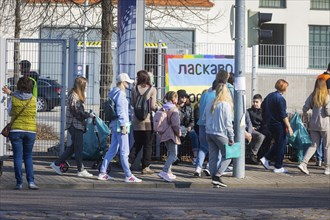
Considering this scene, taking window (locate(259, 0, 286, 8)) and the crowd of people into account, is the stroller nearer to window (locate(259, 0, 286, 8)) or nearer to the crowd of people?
the crowd of people

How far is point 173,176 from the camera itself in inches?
599

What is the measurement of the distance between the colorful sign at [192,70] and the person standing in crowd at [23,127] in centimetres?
573

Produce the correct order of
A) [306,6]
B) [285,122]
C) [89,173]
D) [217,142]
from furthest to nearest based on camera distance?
[306,6] → [285,122] → [89,173] → [217,142]

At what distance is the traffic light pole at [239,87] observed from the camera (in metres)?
15.5

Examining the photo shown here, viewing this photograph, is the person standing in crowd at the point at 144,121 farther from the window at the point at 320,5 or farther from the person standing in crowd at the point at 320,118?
the window at the point at 320,5

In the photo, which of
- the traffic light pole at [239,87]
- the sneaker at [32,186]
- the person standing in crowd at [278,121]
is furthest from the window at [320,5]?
the sneaker at [32,186]

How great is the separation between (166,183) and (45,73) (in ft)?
13.7

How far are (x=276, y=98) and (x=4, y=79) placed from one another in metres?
5.50

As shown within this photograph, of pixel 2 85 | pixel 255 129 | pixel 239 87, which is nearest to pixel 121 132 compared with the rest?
pixel 239 87

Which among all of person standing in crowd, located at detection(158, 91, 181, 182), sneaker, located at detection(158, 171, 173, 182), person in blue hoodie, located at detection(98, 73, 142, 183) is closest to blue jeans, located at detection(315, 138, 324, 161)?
person standing in crowd, located at detection(158, 91, 181, 182)

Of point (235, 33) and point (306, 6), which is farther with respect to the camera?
point (306, 6)

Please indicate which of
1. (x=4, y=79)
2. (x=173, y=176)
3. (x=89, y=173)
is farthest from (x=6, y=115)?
(x=173, y=176)

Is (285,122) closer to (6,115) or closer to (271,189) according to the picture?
(271,189)

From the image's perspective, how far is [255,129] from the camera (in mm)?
17516
